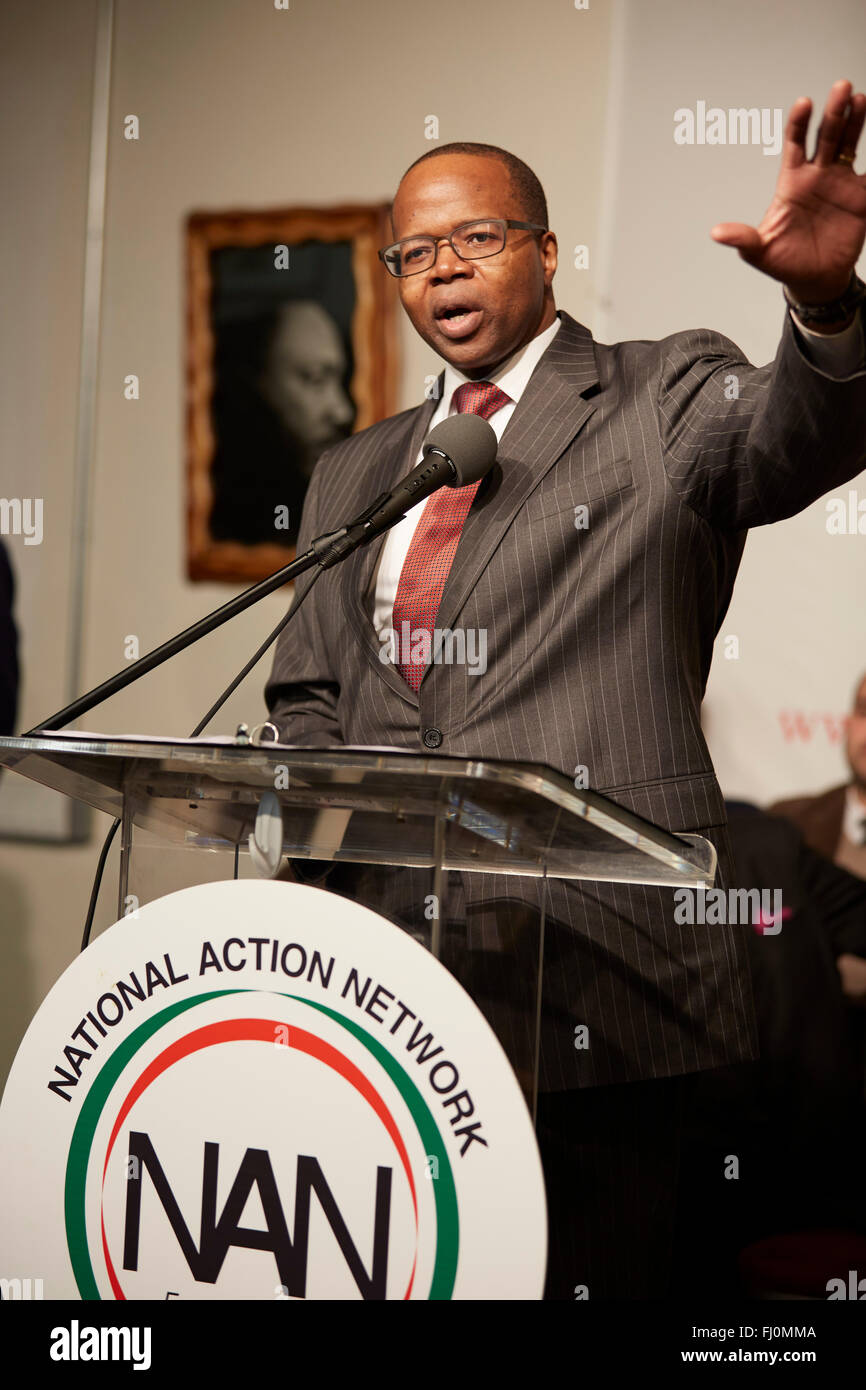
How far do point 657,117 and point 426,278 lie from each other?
158 cm

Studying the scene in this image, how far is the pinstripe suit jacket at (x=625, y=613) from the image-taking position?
4.52 feet

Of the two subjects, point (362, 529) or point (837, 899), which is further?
point (837, 899)

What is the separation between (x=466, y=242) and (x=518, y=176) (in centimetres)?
15

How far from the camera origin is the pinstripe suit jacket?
1379mm

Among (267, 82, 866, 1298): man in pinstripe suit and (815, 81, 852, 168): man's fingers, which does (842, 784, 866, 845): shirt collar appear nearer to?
(267, 82, 866, 1298): man in pinstripe suit

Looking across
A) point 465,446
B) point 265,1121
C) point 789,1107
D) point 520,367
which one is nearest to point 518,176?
point 520,367

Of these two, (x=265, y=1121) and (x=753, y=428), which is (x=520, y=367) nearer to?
(x=753, y=428)

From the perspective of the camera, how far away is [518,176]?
5.93 feet

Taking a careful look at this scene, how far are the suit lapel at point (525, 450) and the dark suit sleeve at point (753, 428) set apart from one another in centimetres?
12

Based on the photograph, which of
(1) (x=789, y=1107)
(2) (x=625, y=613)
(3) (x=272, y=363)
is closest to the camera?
(2) (x=625, y=613)

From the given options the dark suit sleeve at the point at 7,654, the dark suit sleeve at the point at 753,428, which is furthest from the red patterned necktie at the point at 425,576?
the dark suit sleeve at the point at 7,654

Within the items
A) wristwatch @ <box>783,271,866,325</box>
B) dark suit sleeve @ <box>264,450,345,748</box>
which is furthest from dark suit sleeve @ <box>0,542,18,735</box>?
wristwatch @ <box>783,271,866,325</box>

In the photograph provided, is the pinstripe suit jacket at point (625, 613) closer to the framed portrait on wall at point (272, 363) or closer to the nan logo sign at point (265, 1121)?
the nan logo sign at point (265, 1121)

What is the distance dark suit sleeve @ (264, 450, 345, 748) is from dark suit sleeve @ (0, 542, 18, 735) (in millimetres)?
1868
